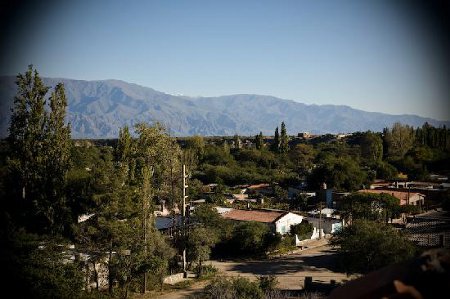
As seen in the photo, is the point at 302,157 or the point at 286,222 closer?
the point at 286,222

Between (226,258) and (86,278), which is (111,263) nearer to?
(86,278)

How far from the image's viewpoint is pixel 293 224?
1277 inches

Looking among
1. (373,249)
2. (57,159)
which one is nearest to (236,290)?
(373,249)

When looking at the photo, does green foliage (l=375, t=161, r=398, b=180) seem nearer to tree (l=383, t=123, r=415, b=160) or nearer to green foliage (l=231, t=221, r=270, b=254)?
tree (l=383, t=123, r=415, b=160)

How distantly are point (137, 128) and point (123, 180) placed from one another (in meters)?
14.9

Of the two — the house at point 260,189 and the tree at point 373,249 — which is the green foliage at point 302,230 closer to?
the tree at point 373,249

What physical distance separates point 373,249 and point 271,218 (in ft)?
40.3

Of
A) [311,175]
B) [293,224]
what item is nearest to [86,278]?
[293,224]

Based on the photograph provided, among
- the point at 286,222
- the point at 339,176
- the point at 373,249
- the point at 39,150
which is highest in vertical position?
the point at 39,150

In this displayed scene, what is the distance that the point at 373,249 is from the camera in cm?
1969

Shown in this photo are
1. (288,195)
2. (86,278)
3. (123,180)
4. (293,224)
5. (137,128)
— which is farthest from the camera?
(288,195)

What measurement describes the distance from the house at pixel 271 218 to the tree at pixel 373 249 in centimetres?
935

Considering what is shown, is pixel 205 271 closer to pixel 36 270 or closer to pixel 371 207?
pixel 36 270

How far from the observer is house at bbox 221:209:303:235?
1212 inches
